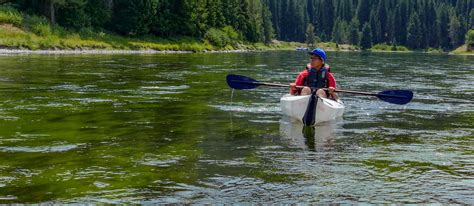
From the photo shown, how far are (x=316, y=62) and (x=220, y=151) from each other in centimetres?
574

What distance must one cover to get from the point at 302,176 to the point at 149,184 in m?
2.25

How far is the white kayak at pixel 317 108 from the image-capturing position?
45.9 ft

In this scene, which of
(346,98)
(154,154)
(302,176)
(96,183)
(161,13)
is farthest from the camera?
(161,13)

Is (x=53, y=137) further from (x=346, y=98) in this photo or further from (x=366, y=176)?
(x=346, y=98)

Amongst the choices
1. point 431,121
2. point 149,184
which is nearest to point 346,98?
point 431,121

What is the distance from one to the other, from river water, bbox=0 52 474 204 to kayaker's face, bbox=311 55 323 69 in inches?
61.1

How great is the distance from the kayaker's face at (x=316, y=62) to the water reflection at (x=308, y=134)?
61.6 inches

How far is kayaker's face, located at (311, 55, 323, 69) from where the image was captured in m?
15.6

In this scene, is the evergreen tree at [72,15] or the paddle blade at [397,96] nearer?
the paddle blade at [397,96]

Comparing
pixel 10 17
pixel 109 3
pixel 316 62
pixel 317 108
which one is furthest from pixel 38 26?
pixel 317 108

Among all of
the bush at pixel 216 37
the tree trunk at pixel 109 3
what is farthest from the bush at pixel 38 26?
the bush at pixel 216 37

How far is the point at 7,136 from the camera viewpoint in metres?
11.6

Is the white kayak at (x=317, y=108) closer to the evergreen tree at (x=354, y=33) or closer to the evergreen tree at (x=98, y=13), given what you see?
the evergreen tree at (x=98, y=13)

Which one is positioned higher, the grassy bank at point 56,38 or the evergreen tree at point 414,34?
the grassy bank at point 56,38
